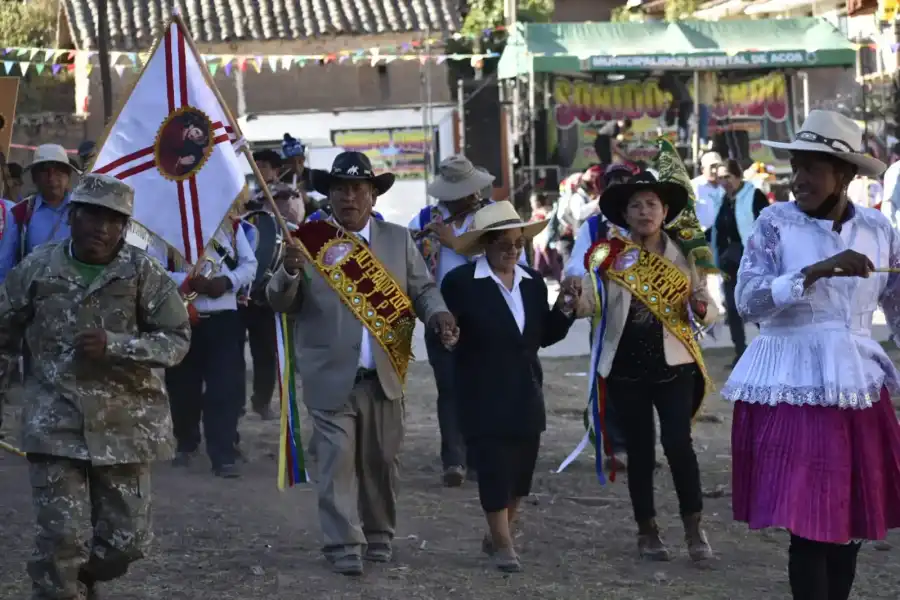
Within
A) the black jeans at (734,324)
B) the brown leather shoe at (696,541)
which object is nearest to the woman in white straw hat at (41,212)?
the brown leather shoe at (696,541)

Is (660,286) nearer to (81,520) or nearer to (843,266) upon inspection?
(843,266)

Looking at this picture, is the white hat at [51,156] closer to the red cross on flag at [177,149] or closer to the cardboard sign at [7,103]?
the cardboard sign at [7,103]

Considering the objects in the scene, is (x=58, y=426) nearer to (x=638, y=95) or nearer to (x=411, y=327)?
(x=411, y=327)

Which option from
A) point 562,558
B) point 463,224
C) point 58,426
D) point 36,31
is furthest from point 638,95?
point 58,426

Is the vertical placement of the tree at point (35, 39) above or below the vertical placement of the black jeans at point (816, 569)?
above

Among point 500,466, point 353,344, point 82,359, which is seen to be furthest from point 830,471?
point 82,359

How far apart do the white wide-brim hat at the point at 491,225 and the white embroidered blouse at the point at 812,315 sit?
1738 millimetres

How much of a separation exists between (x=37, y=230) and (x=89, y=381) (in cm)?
341

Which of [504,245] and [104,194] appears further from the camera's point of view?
[504,245]

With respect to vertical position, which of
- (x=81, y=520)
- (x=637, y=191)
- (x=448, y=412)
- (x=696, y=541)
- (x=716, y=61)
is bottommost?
(x=696, y=541)

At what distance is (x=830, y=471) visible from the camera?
532 cm

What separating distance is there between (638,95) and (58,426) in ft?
77.2

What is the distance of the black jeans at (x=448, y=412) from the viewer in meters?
9.20

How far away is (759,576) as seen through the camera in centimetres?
693
